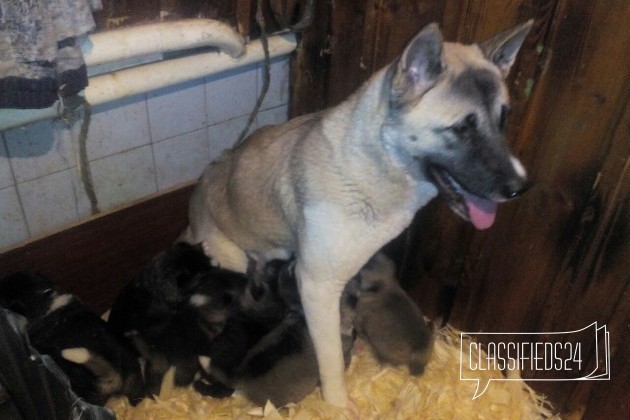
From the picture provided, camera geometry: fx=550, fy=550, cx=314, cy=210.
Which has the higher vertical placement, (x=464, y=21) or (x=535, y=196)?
(x=464, y=21)

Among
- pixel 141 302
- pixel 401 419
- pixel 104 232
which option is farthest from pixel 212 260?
pixel 401 419

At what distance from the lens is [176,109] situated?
1.98 metres

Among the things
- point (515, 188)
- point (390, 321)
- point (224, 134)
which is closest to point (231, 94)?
point (224, 134)

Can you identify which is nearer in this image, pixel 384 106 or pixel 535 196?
pixel 384 106

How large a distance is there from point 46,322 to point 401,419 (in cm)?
113

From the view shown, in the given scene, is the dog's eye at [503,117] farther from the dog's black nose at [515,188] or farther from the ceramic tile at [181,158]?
the ceramic tile at [181,158]

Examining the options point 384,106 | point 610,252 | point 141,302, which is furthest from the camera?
point 141,302

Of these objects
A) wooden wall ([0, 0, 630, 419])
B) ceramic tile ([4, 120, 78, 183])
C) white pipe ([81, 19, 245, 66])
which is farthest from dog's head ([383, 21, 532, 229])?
ceramic tile ([4, 120, 78, 183])

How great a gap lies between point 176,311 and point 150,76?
0.73 metres

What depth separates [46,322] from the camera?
1605 mm

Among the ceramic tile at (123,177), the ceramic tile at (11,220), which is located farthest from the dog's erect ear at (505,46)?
the ceramic tile at (11,220)

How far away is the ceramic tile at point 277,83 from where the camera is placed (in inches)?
84.6

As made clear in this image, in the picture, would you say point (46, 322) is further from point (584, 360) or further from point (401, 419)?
point (584, 360)

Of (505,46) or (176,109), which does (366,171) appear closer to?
(505,46)
